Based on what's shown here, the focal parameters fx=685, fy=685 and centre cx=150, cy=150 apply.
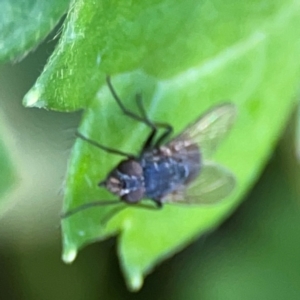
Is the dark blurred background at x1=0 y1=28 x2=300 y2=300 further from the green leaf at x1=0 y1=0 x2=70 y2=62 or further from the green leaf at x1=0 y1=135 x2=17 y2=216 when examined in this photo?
the green leaf at x1=0 y1=0 x2=70 y2=62

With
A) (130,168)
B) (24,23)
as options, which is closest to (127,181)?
(130,168)

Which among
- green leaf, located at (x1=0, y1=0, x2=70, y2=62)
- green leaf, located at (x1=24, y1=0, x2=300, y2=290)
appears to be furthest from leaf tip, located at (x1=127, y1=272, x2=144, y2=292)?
green leaf, located at (x1=0, y1=0, x2=70, y2=62)

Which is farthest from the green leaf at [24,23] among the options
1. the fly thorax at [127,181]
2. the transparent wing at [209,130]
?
the transparent wing at [209,130]

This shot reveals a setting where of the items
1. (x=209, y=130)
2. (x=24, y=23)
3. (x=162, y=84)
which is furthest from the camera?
(x=209, y=130)

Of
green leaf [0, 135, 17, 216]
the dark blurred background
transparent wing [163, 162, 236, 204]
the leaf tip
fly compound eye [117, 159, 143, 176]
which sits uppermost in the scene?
green leaf [0, 135, 17, 216]

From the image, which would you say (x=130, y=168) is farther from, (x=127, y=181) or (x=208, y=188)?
(x=208, y=188)

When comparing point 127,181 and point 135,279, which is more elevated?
point 127,181

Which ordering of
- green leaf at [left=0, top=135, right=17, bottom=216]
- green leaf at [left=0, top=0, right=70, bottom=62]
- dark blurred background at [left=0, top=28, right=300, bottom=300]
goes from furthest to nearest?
dark blurred background at [left=0, top=28, right=300, bottom=300], green leaf at [left=0, top=135, right=17, bottom=216], green leaf at [left=0, top=0, right=70, bottom=62]
